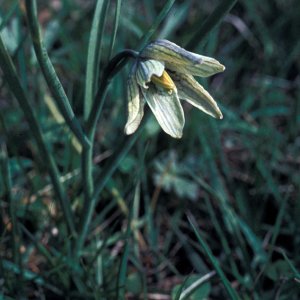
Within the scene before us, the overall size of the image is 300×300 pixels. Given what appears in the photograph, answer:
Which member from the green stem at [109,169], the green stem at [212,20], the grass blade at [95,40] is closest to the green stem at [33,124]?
the green stem at [109,169]

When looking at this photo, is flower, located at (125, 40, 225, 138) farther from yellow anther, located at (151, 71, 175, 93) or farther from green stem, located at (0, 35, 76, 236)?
green stem, located at (0, 35, 76, 236)

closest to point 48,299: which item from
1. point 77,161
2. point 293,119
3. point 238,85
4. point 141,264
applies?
point 141,264

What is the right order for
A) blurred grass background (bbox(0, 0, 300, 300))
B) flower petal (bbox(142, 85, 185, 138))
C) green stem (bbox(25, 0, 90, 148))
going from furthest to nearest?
blurred grass background (bbox(0, 0, 300, 300))
flower petal (bbox(142, 85, 185, 138))
green stem (bbox(25, 0, 90, 148))

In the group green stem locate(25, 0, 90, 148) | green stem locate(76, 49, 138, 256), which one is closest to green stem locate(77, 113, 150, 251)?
green stem locate(76, 49, 138, 256)

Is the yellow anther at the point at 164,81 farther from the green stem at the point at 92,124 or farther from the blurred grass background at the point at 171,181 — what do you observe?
the blurred grass background at the point at 171,181

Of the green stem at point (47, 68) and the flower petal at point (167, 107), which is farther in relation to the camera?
the flower petal at point (167, 107)

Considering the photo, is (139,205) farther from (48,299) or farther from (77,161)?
(48,299)

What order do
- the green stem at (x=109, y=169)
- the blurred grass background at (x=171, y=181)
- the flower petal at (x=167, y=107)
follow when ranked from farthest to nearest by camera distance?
1. the blurred grass background at (x=171, y=181)
2. the green stem at (x=109, y=169)
3. the flower petal at (x=167, y=107)
